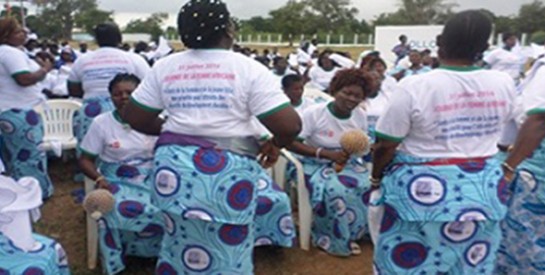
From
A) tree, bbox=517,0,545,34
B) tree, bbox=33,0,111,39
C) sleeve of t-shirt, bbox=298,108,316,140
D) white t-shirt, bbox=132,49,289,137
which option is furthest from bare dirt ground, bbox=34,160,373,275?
tree, bbox=33,0,111,39

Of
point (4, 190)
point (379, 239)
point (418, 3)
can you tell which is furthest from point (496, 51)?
point (418, 3)

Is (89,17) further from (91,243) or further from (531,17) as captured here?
(91,243)

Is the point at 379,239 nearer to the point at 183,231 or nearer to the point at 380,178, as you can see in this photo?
the point at 380,178

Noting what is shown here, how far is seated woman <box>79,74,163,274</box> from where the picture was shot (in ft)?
11.3

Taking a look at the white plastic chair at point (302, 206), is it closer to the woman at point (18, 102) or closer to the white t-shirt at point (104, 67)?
the white t-shirt at point (104, 67)

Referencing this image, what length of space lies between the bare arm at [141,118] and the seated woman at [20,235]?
1.53 ft

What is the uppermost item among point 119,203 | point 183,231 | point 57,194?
point 183,231

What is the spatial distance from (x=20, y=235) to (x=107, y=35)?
310 cm

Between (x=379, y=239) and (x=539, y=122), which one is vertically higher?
(x=539, y=122)

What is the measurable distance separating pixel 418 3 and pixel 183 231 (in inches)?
2444

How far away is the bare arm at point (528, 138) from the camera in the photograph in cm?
257

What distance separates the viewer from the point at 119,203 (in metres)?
3.44

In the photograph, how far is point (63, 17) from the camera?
5438 cm

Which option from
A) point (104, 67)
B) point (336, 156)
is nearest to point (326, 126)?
point (336, 156)
